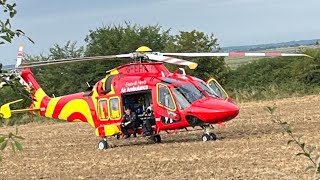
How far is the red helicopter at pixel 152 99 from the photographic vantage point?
591 inches

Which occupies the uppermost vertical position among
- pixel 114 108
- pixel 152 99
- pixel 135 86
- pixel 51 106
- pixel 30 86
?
pixel 30 86

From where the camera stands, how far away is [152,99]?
1595 centimetres

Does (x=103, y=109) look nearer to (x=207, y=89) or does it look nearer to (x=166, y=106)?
Result: (x=166, y=106)

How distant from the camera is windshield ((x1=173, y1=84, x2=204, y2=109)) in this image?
50.2 feet

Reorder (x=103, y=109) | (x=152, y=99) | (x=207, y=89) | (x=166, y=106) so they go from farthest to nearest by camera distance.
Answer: (x=103, y=109) < (x=152, y=99) < (x=207, y=89) < (x=166, y=106)

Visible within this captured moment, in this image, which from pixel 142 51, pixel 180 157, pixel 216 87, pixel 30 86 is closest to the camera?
pixel 30 86

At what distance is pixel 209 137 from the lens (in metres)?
15.7

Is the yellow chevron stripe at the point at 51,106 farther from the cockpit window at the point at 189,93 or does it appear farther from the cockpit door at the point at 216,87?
the cockpit window at the point at 189,93

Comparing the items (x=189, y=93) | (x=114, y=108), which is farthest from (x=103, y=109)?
(x=189, y=93)

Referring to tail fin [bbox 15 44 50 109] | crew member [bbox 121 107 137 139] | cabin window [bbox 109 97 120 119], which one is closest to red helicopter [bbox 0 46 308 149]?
cabin window [bbox 109 97 120 119]

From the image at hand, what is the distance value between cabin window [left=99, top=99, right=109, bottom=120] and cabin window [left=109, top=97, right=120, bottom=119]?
6.1 inches

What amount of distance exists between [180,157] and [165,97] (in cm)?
290

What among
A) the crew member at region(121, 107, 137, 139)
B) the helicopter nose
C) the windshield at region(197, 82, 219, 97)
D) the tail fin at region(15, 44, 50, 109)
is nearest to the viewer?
the tail fin at region(15, 44, 50, 109)

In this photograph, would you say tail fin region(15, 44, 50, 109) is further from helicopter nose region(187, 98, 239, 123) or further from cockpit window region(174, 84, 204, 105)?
helicopter nose region(187, 98, 239, 123)
